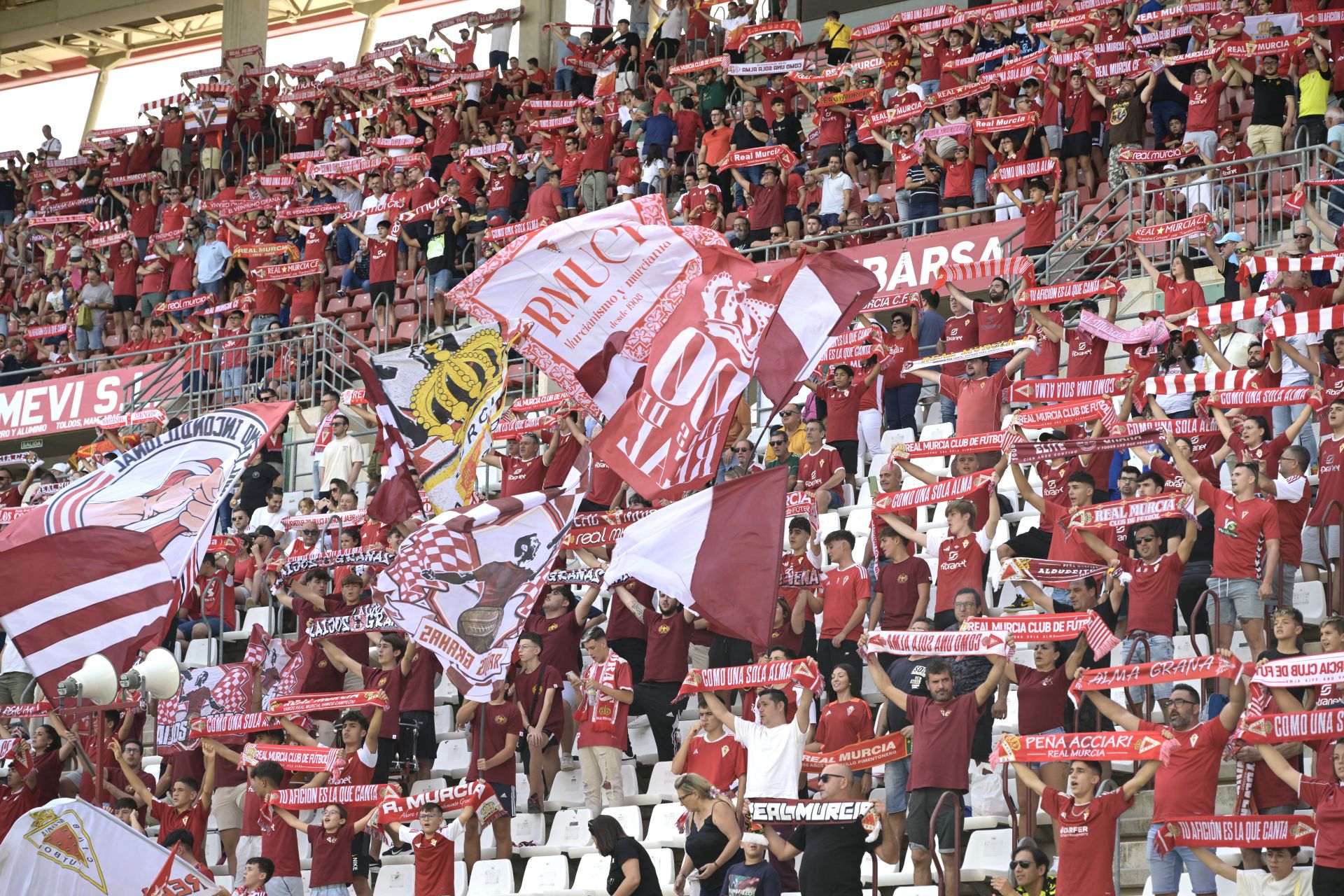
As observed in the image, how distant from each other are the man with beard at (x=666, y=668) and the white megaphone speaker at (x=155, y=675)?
11.3 ft

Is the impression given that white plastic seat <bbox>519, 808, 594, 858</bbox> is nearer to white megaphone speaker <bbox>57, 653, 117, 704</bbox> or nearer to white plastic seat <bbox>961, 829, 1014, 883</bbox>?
white plastic seat <bbox>961, 829, 1014, 883</bbox>

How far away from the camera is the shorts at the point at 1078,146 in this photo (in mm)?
20578

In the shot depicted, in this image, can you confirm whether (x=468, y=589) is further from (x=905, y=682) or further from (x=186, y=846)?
(x=186, y=846)

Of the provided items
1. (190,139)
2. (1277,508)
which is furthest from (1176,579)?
(190,139)

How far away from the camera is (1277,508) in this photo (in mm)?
12984

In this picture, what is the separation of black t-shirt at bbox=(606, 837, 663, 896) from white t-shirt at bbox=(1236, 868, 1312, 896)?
11.1ft

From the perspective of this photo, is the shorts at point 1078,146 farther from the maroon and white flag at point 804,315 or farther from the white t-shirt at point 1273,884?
the white t-shirt at point 1273,884

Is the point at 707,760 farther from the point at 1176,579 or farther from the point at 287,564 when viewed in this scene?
the point at 287,564

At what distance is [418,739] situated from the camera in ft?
49.2

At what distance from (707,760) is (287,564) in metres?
5.41

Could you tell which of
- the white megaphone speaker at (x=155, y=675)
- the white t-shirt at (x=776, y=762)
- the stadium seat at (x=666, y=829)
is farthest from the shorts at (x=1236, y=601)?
the white megaphone speaker at (x=155, y=675)

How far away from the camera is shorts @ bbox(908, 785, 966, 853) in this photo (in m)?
11.5

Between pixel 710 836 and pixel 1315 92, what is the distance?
10.8 m

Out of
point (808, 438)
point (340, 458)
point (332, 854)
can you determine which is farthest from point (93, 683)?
point (340, 458)
